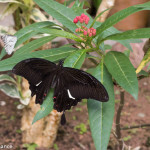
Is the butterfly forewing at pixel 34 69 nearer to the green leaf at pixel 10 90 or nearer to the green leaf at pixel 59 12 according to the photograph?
the green leaf at pixel 59 12

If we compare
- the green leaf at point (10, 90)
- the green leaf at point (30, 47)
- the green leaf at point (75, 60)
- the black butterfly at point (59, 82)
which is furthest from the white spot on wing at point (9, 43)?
the green leaf at point (10, 90)

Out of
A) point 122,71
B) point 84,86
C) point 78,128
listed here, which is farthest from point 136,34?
point 78,128

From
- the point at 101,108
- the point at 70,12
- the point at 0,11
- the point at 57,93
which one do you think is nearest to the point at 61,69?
the point at 57,93

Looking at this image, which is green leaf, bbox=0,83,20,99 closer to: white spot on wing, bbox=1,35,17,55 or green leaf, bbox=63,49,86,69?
white spot on wing, bbox=1,35,17,55

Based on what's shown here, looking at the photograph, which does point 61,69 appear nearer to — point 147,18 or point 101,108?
point 101,108

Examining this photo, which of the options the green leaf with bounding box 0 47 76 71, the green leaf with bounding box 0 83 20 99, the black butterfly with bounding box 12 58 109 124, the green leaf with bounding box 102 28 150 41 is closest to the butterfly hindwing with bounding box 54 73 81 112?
the black butterfly with bounding box 12 58 109 124

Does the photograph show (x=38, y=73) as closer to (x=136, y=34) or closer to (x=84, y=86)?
(x=84, y=86)
